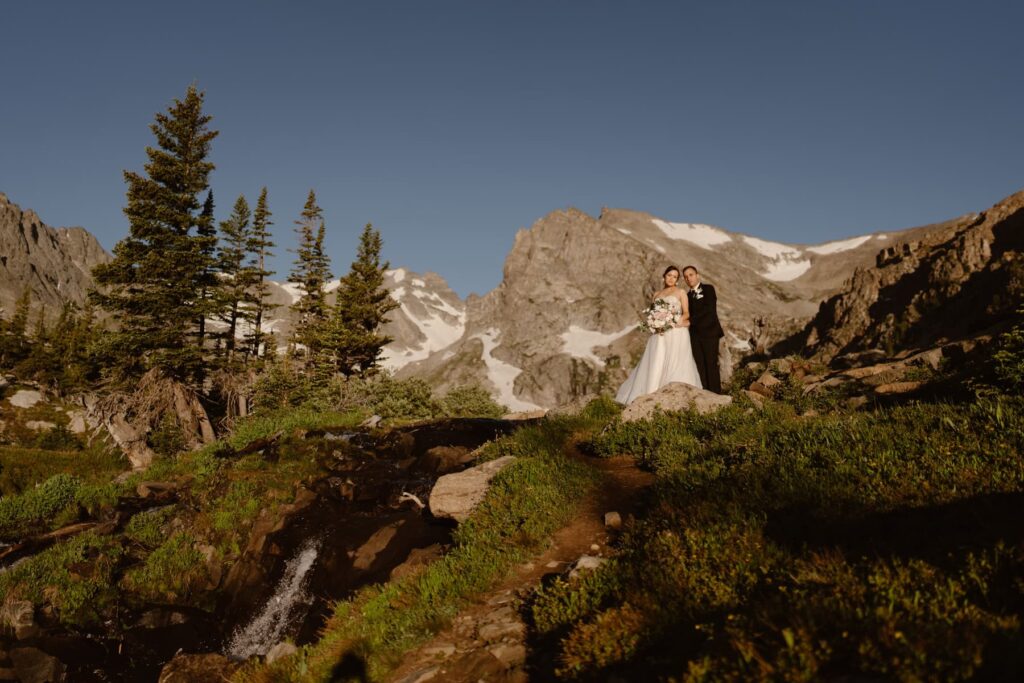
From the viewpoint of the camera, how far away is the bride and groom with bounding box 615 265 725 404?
1459cm

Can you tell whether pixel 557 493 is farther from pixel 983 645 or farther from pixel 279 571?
pixel 279 571

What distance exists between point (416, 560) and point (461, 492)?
5.09 feet

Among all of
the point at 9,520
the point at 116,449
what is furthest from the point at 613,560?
the point at 116,449

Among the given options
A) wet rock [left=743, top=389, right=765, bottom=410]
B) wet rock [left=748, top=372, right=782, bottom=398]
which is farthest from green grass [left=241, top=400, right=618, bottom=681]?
wet rock [left=748, top=372, right=782, bottom=398]

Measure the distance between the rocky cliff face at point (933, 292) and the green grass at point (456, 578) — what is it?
2386 cm

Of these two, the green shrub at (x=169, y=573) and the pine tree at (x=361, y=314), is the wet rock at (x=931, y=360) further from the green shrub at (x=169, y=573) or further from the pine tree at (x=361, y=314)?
the pine tree at (x=361, y=314)

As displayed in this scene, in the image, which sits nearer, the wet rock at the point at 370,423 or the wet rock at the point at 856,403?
the wet rock at the point at 856,403

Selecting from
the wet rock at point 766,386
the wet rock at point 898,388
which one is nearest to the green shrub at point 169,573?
the wet rock at point 898,388

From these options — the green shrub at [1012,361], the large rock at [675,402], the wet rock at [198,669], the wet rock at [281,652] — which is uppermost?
the green shrub at [1012,361]

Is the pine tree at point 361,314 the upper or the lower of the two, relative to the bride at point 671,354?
upper

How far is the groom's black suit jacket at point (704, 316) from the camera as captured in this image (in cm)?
1497

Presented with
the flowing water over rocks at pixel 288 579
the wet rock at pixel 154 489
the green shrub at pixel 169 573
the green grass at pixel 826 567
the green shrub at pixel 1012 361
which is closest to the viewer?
the green grass at pixel 826 567

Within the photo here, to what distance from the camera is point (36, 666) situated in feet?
29.6

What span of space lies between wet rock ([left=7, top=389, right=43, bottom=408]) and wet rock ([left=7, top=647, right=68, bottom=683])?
4128 centimetres
